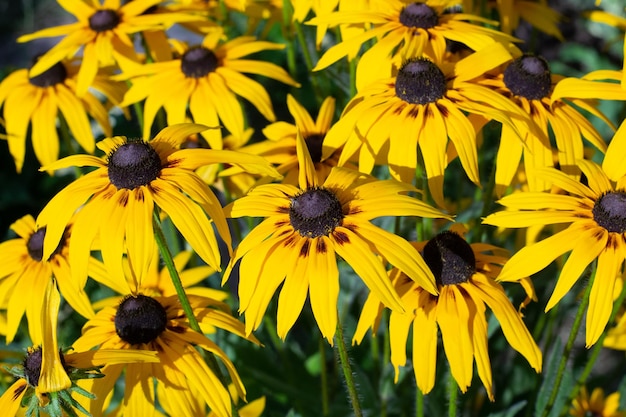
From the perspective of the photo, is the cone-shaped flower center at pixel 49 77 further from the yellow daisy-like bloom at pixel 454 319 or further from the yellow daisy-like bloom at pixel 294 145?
the yellow daisy-like bloom at pixel 454 319

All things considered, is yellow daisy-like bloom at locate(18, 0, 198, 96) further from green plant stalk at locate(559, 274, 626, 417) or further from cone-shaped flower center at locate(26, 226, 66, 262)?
green plant stalk at locate(559, 274, 626, 417)

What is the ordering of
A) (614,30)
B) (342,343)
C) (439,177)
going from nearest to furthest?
(342,343)
(439,177)
(614,30)

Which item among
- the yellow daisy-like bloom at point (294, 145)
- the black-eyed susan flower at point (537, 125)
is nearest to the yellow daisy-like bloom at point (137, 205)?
the yellow daisy-like bloom at point (294, 145)

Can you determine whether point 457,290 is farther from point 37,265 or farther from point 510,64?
point 37,265

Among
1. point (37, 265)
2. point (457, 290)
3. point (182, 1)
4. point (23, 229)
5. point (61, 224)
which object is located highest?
point (182, 1)

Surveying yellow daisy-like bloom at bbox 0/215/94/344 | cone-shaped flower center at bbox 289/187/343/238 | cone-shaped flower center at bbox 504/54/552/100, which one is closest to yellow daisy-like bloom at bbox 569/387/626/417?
cone-shaped flower center at bbox 504/54/552/100

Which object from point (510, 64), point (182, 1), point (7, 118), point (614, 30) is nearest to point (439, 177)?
point (510, 64)
